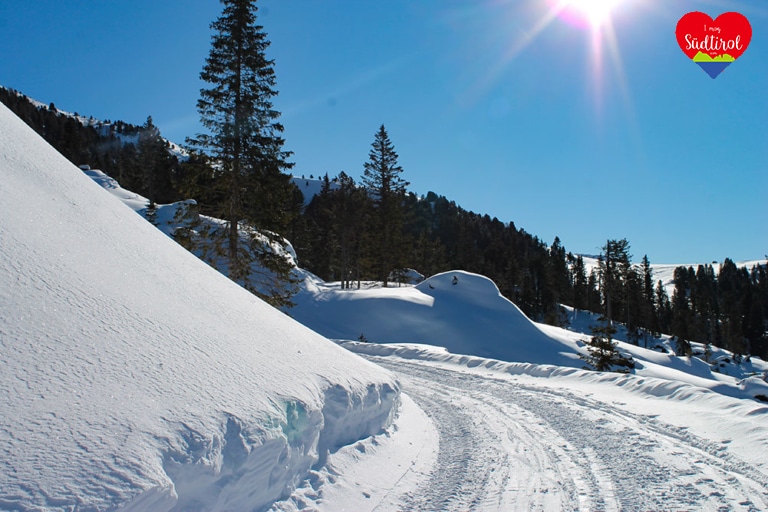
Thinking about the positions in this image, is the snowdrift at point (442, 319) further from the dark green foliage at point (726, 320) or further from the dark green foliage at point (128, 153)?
the dark green foliage at point (726, 320)

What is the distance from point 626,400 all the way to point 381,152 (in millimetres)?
31892

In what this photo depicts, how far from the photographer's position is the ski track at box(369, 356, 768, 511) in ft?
15.0

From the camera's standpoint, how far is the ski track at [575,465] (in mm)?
4574

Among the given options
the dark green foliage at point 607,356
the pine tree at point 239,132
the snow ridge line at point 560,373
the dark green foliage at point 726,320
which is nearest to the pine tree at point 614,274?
the dark green foliage at point 726,320

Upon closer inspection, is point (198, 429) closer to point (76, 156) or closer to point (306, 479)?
point (306, 479)

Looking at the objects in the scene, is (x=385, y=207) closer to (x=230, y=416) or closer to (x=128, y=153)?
(x=230, y=416)

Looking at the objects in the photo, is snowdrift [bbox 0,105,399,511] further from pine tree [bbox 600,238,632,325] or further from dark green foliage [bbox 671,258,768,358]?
dark green foliage [bbox 671,258,768,358]

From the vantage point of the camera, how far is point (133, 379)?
11.9ft

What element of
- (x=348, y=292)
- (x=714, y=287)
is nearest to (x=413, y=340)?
(x=348, y=292)

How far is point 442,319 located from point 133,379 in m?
22.8

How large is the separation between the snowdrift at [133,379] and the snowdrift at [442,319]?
17.2 m

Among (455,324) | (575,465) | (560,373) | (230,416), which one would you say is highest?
(455,324)

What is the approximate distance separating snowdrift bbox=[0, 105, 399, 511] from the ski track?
1.50 m

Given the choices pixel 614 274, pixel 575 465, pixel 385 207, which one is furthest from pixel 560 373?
pixel 614 274
